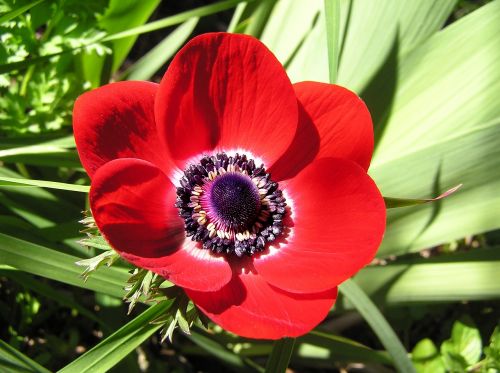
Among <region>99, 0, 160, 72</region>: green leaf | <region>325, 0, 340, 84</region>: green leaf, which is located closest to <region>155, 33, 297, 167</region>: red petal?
<region>325, 0, 340, 84</region>: green leaf

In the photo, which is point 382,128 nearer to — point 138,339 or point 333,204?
point 333,204

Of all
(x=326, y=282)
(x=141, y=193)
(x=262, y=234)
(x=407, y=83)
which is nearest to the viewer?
(x=326, y=282)

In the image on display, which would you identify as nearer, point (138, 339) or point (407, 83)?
point (138, 339)

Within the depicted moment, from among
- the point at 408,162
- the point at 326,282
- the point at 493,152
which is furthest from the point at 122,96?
the point at 493,152

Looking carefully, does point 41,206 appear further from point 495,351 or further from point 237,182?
point 495,351

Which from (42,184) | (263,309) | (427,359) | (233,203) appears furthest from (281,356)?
(42,184)

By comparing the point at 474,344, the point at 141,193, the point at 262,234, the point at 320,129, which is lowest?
Result: the point at 474,344

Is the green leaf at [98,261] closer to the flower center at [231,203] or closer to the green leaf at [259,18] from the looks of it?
the flower center at [231,203]
